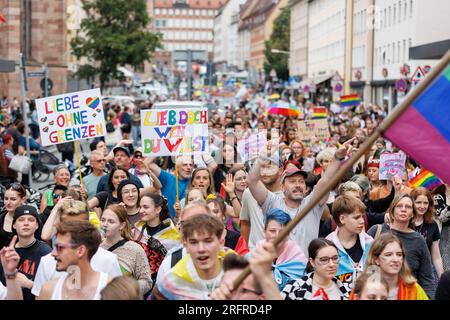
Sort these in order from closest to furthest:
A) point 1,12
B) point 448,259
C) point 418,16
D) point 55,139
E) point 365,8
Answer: point 448,259, point 55,139, point 1,12, point 418,16, point 365,8

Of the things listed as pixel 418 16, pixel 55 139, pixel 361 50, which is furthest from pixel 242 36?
pixel 55 139

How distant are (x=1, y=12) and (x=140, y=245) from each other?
43.8 metres

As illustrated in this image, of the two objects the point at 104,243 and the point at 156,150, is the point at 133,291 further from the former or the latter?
the point at 156,150

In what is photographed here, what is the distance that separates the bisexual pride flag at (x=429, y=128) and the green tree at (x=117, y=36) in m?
61.9

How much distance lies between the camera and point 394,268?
6.98 m

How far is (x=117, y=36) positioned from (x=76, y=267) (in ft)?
203

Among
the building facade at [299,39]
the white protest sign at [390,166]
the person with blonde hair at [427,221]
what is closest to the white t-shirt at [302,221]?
the person with blonde hair at [427,221]

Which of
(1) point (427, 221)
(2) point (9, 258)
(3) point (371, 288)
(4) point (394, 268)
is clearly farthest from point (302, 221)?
(2) point (9, 258)

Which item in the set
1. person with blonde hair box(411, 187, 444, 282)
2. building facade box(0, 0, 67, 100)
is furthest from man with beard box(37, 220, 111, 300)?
building facade box(0, 0, 67, 100)

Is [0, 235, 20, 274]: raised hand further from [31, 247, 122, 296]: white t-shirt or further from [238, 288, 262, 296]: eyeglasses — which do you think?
[238, 288, 262, 296]: eyeglasses

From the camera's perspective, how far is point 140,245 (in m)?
8.47

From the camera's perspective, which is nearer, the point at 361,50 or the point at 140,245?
the point at 140,245

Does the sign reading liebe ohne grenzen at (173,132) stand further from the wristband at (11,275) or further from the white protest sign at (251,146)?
the wristband at (11,275)

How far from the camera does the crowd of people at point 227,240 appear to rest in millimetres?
6070
